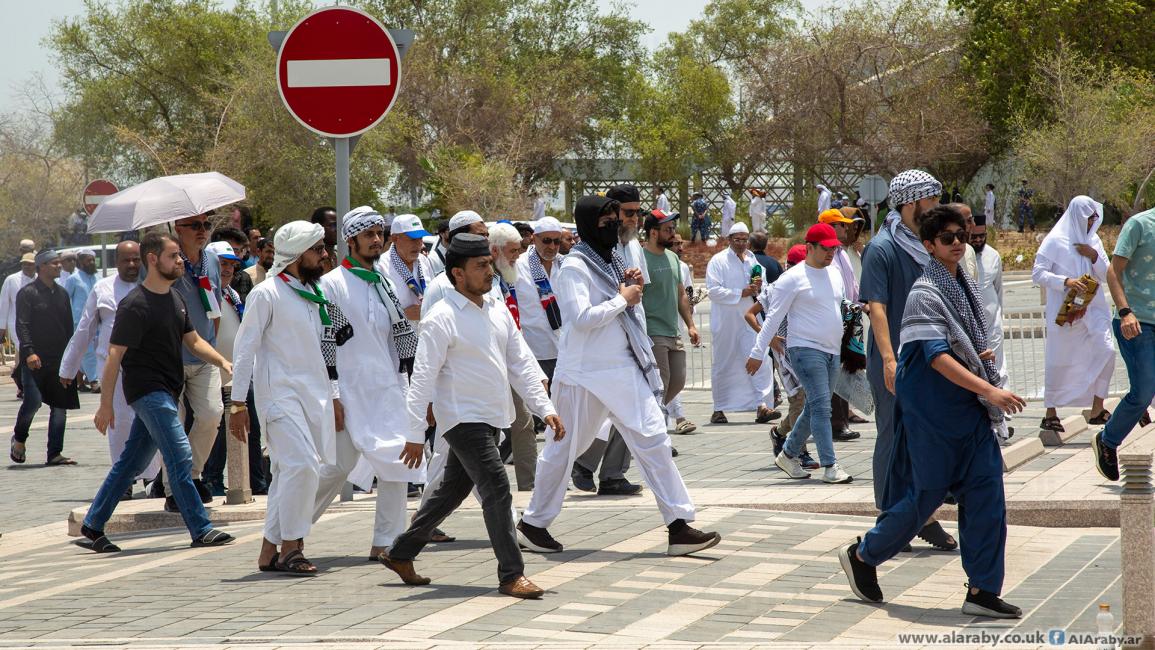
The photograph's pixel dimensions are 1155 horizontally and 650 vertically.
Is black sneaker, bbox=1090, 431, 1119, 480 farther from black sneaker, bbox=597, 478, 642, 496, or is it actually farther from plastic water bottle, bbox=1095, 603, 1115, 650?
plastic water bottle, bbox=1095, 603, 1115, 650

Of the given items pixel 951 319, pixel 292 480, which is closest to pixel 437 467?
pixel 292 480

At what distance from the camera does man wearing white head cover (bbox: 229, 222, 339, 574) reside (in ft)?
24.9

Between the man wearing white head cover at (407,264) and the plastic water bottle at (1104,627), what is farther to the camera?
the man wearing white head cover at (407,264)

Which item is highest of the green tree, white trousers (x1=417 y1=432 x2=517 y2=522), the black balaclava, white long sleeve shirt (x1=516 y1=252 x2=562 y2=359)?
the green tree

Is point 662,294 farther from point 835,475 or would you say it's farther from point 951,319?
point 951,319

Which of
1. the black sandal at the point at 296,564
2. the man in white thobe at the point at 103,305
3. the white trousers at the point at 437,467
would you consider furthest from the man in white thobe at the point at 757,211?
the black sandal at the point at 296,564

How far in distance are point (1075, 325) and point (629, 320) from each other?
5.63 meters

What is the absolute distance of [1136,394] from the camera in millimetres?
9664

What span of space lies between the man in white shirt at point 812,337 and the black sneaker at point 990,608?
401 cm

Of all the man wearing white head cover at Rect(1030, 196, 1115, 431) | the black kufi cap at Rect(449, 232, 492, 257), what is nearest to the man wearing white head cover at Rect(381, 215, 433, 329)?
the black kufi cap at Rect(449, 232, 492, 257)

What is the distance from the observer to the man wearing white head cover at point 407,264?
10195 mm

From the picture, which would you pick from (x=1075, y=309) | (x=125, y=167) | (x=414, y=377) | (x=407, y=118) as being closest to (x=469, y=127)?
(x=407, y=118)

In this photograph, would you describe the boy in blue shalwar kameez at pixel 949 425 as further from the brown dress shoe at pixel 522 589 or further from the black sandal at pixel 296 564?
the black sandal at pixel 296 564

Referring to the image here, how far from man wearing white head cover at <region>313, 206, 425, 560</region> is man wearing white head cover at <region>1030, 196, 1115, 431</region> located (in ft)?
19.0
